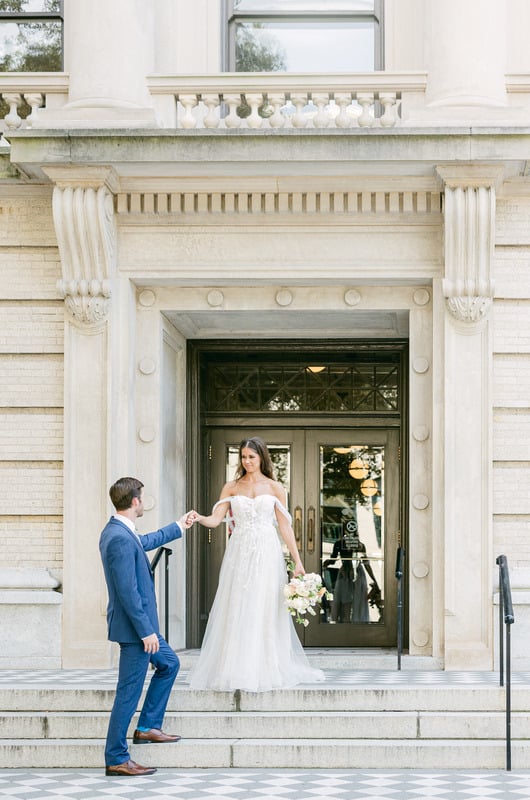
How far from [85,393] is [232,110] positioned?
2927 mm

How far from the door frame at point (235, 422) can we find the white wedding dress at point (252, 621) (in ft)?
10.5

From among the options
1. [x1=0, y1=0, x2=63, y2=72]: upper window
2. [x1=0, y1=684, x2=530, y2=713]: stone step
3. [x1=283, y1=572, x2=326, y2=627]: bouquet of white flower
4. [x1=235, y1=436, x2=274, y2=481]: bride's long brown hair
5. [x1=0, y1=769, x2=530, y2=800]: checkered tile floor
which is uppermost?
[x1=0, y1=0, x2=63, y2=72]: upper window

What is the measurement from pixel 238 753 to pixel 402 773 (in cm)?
120

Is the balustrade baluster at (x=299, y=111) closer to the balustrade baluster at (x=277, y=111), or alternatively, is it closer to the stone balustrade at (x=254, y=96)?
the stone balustrade at (x=254, y=96)

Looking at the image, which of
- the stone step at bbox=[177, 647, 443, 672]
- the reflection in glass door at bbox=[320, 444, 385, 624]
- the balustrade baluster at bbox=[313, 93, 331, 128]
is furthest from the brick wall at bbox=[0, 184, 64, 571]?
the reflection in glass door at bbox=[320, 444, 385, 624]

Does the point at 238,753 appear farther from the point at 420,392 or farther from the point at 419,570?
the point at 420,392

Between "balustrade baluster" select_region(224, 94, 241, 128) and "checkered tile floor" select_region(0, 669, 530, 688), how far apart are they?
496 centimetres

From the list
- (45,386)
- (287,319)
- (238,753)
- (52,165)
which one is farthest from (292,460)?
(238,753)

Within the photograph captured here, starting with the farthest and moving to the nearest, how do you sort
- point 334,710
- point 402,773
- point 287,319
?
1. point 287,319
2. point 334,710
3. point 402,773

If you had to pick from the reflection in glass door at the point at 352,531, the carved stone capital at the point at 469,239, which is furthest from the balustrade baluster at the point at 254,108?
the reflection in glass door at the point at 352,531

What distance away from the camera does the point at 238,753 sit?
1020 cm

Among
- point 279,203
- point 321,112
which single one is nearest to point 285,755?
point 279,203

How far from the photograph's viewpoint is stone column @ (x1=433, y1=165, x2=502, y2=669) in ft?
41.0

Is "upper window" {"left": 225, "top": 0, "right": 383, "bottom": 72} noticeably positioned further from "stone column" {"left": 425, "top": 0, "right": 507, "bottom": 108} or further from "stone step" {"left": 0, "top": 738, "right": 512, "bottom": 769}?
"stone step" {"left": 0, "top": 738, "right": 512, "bottom": 769}
